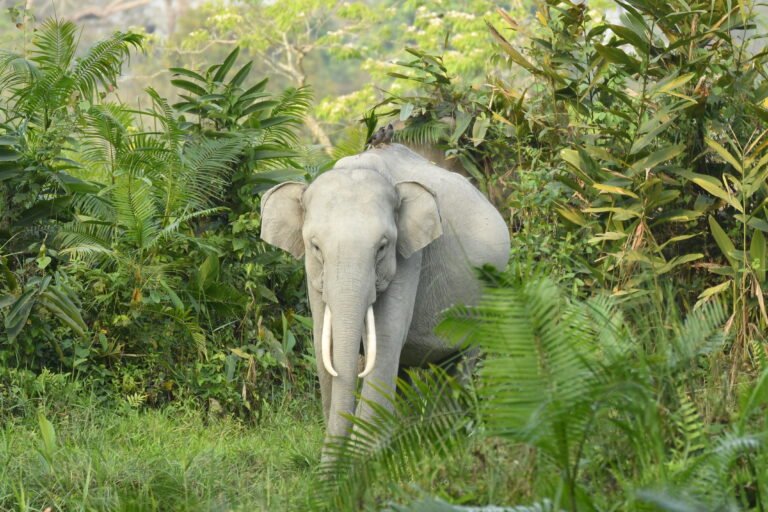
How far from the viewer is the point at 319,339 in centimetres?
626

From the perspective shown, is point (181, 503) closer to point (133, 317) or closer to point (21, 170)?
point (133, 317)

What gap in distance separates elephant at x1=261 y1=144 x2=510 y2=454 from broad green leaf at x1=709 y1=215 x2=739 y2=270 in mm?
1548

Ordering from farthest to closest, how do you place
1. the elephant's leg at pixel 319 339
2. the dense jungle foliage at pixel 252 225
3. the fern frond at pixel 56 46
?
the fern frond at pixel 56 46, the dense jungle foliage at pixel 252 225, the elephant's leg at pixel 319 339

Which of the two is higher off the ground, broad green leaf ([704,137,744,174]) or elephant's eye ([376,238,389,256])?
elephant's eye ([376,238,389,256])

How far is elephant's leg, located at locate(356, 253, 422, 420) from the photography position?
19.9 feet

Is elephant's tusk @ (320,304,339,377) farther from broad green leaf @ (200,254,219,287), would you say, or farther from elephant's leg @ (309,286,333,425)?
broad green leaf @ (200,254,219,287)

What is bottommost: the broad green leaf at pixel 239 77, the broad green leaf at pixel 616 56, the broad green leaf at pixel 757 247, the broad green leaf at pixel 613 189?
the broad green leaf at pixel 757 247

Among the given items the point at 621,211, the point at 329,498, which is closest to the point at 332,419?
the point at 329,498

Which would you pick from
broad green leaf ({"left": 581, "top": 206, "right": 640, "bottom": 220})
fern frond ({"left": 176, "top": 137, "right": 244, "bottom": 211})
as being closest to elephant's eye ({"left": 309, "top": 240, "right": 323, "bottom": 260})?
→ fern frond ({"left": 176, "top": 137, "right": 244, "bottom": 211})

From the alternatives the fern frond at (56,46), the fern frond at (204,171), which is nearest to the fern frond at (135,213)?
the fern frond at (204,171)

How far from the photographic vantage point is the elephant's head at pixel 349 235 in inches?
231

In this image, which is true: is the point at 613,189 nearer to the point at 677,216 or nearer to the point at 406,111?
the point at 677,216

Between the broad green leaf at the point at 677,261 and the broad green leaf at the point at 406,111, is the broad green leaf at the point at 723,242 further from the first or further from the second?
the broad green leaf at the point at 406,111

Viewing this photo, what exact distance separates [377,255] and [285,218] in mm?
623
